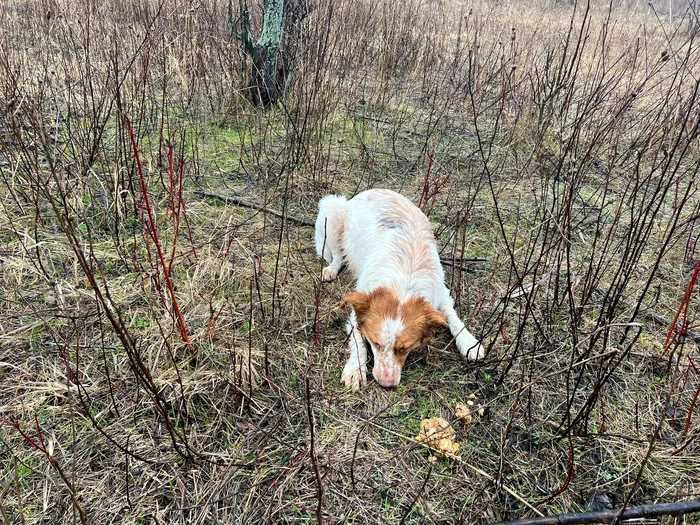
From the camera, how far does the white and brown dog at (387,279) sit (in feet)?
8.64

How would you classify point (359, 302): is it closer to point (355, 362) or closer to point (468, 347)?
point (355, 362)

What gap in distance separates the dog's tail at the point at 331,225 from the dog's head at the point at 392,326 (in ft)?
3.63

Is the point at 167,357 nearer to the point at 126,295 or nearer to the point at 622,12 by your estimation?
the point at 126,295

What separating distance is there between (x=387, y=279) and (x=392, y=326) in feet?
1.48

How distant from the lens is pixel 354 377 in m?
2.64

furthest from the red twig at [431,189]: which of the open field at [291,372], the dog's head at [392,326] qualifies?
the dog's head at [392,326]

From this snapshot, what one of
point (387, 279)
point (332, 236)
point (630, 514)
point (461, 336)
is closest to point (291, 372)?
point (387, 279)

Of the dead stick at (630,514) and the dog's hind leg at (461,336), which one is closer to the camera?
the dead stick at (630,514)

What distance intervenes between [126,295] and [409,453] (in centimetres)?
209

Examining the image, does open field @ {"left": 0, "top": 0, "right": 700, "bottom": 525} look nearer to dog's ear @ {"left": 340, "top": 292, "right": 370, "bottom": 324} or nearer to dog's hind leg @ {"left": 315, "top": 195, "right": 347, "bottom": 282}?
dog's hind leg @ {"left": 315, "top": 195, "right": 347, "bottom": 282}

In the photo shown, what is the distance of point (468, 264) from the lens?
3.84 m

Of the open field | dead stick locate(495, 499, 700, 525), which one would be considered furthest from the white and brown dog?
dead stick locate(495, 499, 700, 525)

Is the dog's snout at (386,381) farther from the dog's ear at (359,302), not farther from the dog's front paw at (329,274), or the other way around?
the dog's front paw at (329,274)

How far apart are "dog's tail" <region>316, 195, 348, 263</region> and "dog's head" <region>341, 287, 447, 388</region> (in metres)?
1.11
